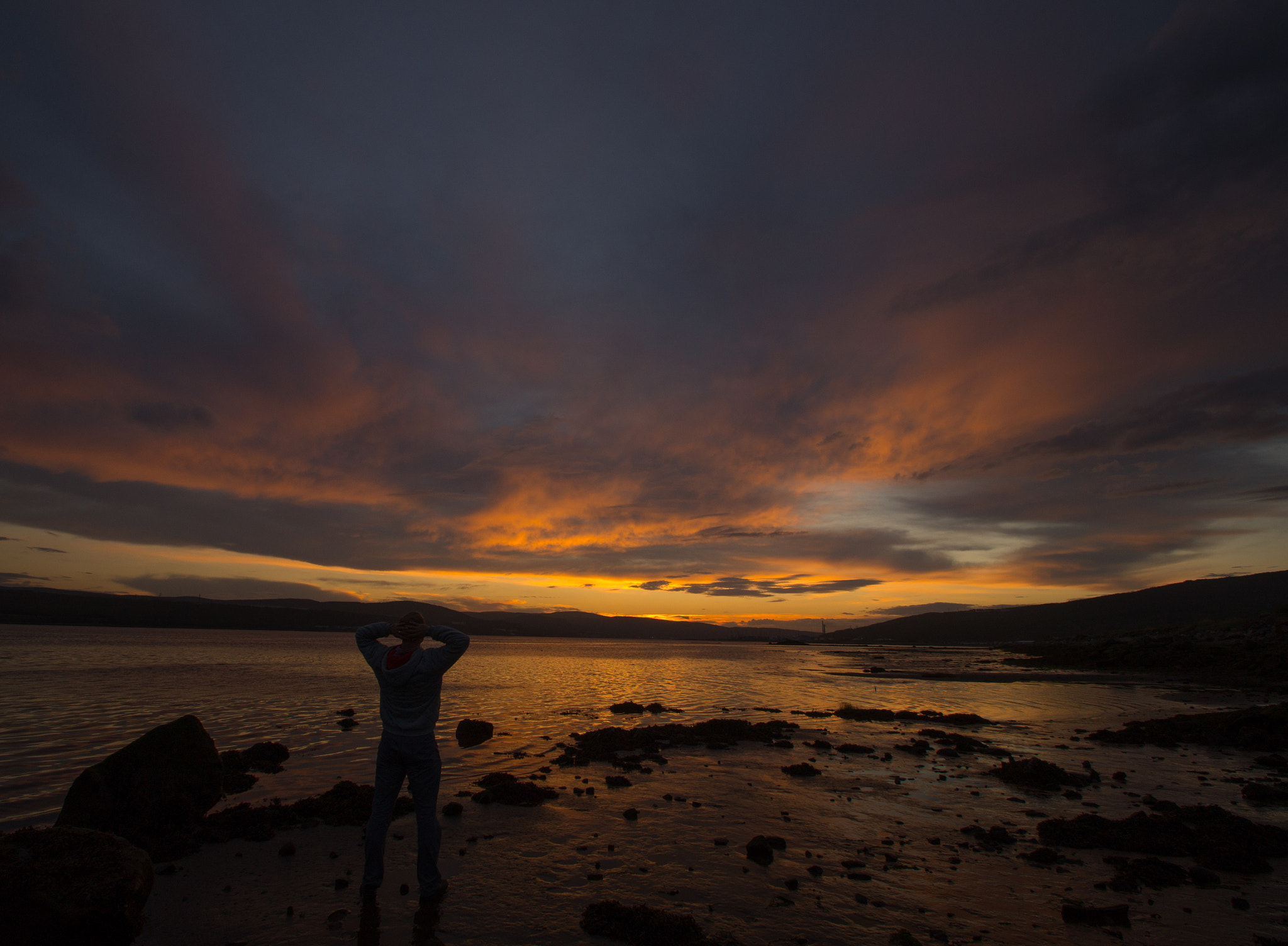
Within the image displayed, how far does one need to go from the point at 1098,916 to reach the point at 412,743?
11.0m

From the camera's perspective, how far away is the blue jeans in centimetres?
877

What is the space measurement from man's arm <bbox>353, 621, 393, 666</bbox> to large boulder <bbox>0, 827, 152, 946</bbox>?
3.80 meters

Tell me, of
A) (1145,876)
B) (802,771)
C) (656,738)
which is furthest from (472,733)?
(1145,876)

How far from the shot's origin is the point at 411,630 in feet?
29.9

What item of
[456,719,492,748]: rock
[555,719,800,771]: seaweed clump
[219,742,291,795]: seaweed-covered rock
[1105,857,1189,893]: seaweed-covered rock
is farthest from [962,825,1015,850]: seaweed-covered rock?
[219,742,291,795]: seaweed-covered rock

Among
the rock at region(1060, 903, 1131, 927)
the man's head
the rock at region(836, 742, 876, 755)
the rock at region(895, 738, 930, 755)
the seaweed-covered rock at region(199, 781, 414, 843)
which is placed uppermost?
the man's head

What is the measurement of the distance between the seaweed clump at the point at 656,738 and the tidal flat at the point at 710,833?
64 centimetres

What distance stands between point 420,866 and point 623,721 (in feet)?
69.6

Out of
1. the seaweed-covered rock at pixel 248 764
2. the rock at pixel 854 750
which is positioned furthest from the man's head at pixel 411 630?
the rock at pixel 854 750

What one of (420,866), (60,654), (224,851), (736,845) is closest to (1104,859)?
(736,845)

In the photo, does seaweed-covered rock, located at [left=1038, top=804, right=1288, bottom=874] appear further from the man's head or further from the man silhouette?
the man's head

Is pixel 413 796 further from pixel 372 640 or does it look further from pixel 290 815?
pixel 290 815

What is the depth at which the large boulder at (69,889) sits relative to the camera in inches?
263

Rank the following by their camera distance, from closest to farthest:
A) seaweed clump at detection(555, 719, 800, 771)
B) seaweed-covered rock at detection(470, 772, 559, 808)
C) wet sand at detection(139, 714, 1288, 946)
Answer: wet sand at detection(139, 714, 1288, 946)
seaweed-covered rock at detection(470, 772, 559, 808)
seaweed clump at detection(555, 719, 800, 771)
